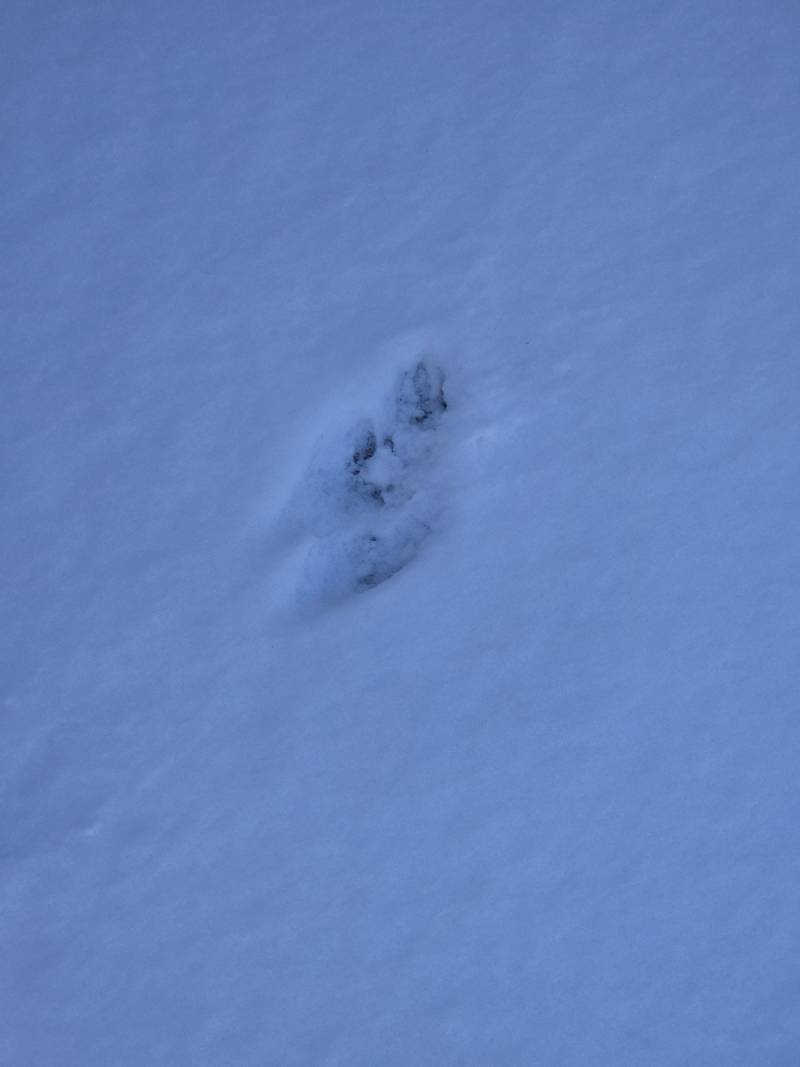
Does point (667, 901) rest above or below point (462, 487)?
below

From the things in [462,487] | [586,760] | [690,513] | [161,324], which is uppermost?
[161,324]

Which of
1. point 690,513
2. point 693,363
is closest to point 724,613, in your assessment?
point 690,513

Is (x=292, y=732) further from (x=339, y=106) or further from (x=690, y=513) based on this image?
(x=339, y=106)

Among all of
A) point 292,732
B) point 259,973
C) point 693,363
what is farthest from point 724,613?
point 259,973
